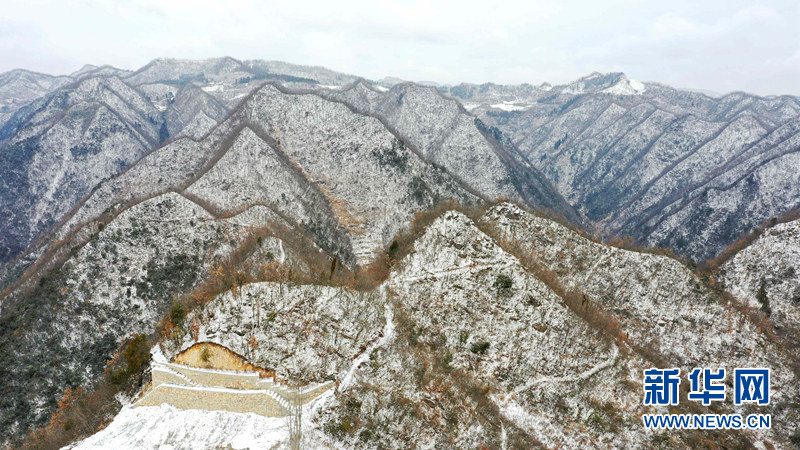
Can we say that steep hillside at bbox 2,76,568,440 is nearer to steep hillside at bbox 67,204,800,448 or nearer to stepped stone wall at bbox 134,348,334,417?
steep hillside at bbox 67,204,800,448

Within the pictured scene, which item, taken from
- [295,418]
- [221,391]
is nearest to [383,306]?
[295,418]

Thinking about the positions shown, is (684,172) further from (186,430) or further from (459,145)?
(186,430)

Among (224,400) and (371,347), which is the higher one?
(371,347)

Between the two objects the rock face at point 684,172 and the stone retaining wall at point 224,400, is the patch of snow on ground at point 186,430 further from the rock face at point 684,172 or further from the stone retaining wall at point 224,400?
the rock face at point 684,172

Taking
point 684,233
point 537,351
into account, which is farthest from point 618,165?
point 537,351

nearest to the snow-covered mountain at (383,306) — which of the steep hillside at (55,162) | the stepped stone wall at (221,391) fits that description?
the stepped stone wall at (221,391)

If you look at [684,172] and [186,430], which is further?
[684,172]

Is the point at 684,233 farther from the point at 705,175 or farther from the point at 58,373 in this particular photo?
the point at 58,373

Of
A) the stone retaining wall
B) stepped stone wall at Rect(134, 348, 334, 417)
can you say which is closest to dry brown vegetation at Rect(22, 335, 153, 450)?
stepped stone wall at Rect(134, 348, 334, 417)

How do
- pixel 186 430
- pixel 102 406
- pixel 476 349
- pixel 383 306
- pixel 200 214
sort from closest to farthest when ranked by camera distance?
1. pixel 186 430
2. pixel 102 406
3. pixel 476 349
4. pixel 383 306
5. pixel 200 214
